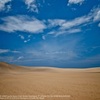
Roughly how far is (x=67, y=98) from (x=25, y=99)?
193cm

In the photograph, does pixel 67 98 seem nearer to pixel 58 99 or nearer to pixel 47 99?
pixel 58 99

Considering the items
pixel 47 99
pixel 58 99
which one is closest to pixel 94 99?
pixel 58 99

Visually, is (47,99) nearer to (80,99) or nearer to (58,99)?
(58,99)

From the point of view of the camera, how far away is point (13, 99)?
20.4 ft

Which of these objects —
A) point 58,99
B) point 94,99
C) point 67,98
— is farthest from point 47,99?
point 94,99

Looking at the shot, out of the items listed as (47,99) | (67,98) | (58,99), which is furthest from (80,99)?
(47,99)

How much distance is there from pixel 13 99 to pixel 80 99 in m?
3.04

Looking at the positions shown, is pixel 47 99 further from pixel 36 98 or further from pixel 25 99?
pixel 25 99

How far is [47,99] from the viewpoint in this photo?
20.1 ft

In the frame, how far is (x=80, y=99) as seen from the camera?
6.07 meters

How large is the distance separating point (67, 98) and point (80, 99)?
1.93ft

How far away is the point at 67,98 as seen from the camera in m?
6.25

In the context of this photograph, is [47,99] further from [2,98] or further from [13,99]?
[2,98]

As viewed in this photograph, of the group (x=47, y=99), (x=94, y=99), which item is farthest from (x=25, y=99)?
(x=94, y=99)
